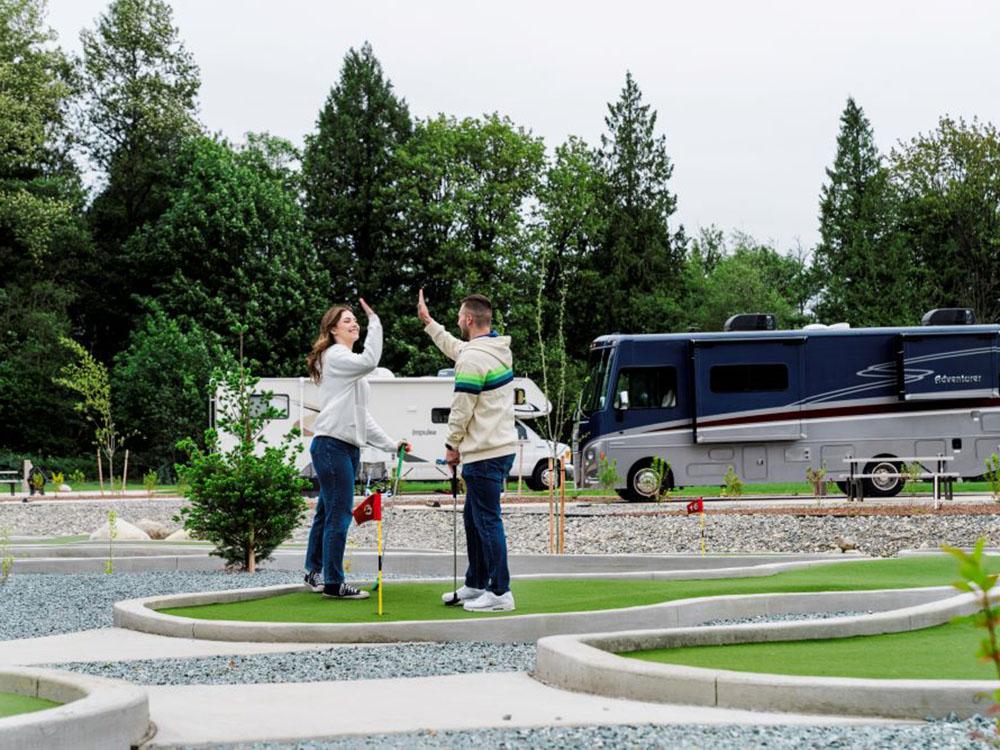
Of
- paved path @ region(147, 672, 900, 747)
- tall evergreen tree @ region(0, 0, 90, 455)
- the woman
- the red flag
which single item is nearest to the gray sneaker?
the woman

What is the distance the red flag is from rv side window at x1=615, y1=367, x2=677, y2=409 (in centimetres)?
1633

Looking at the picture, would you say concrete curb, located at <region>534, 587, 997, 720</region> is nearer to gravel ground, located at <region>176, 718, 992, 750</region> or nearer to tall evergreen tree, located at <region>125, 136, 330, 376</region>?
gravel ground, located at <region>176, 718, 992, 750</region>

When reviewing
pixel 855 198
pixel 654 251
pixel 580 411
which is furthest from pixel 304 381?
pixel 855 198

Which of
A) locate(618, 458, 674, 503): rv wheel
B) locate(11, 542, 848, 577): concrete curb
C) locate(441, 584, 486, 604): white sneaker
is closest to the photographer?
locate(441, 584, 486, 604): white sneaker

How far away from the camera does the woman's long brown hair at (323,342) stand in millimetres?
8742

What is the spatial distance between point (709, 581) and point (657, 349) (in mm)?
15090

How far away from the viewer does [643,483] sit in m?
24.2

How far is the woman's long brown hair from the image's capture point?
8.74 metres

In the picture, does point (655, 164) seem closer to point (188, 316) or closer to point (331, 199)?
point (331, 199)

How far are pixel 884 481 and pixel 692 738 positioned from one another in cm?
2032

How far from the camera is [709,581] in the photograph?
9.77 m

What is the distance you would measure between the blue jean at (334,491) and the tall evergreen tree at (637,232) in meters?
45.5

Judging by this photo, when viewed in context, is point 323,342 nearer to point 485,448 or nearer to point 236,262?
point 485,448

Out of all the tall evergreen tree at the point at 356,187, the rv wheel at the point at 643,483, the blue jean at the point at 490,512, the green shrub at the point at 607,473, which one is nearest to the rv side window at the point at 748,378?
the rv wheel at the point at 643,483
